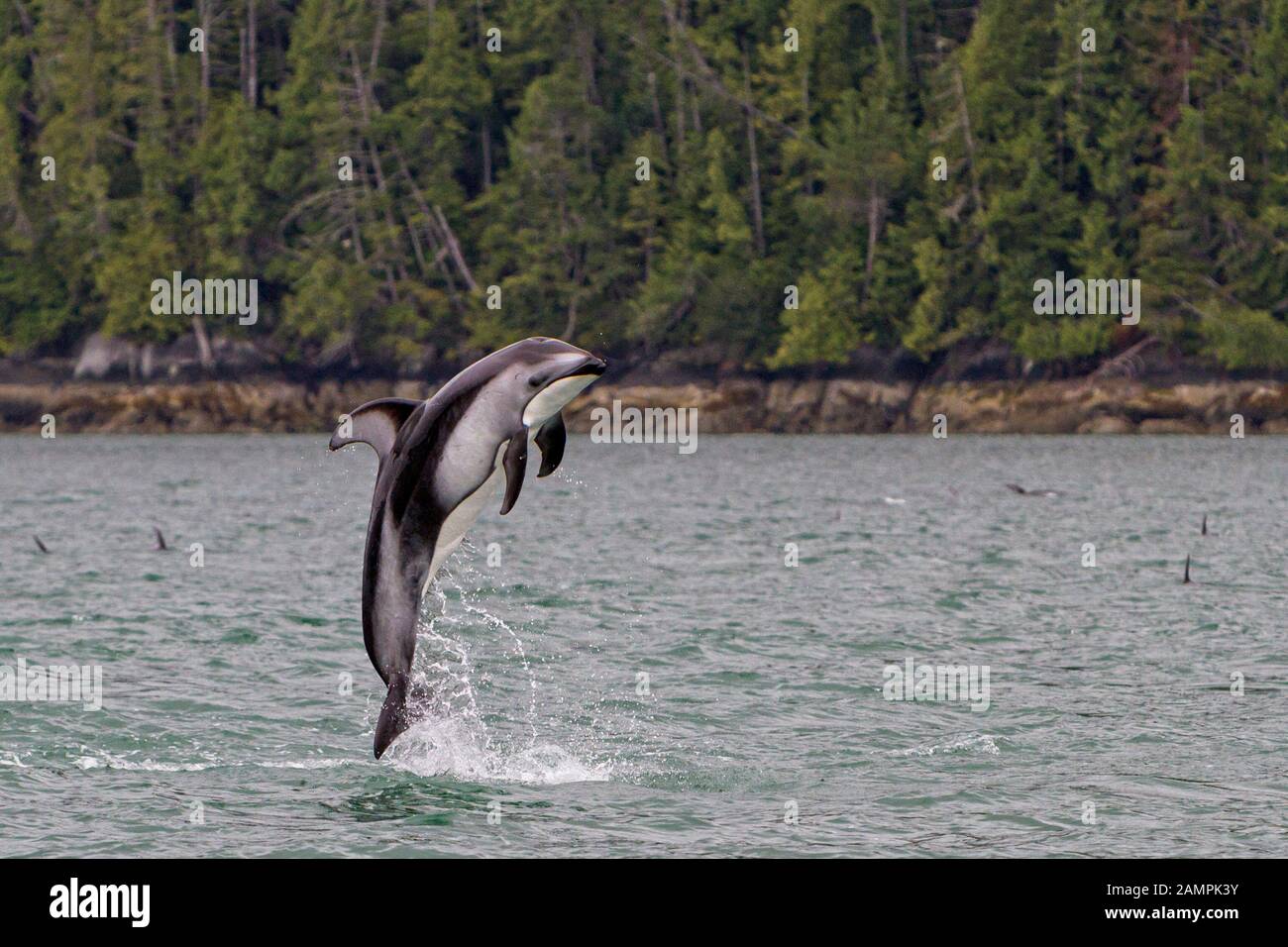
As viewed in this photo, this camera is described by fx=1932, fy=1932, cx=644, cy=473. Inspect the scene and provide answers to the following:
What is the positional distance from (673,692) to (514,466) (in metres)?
10.5

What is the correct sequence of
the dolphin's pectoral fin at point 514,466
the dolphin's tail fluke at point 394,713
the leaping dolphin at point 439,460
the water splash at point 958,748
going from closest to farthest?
the dolphin's pectoral fin at point 514,466
the leaping dolphin at point 439,460
the dolphin's tail fluke at point 394,713
the water splash at point 958,748

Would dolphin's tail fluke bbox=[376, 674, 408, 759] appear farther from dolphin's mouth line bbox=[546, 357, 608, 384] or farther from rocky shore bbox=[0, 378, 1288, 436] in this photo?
rocky shore bbox=[0, 378, 1288, 436]

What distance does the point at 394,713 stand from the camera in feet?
47.4

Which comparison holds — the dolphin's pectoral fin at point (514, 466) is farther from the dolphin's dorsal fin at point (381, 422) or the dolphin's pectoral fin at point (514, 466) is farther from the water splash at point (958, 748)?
the water splash at point (958, 748)

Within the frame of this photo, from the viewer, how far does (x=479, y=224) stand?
121 m

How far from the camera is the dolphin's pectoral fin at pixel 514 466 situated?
1302 centimetres

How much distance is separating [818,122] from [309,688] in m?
99.1

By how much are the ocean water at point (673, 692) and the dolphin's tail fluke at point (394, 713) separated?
1201mm

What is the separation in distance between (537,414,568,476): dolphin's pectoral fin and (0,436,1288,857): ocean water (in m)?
3.18

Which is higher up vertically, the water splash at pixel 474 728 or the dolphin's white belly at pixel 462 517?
the dolphin's white belly at pixel 462 517

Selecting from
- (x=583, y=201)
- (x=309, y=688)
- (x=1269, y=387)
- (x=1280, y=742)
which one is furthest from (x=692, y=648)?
(x=583, y=201)

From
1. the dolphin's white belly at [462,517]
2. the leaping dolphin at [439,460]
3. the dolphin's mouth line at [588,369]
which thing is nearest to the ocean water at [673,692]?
the leaping dolphin at [439,460]
